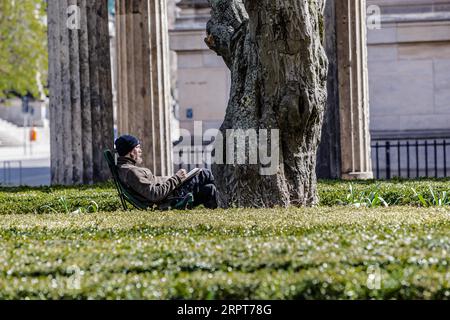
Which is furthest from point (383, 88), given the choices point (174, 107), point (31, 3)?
point (174, 107)

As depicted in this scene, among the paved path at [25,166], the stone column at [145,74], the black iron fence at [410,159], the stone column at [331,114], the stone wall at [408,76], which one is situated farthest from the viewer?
the paved path at [25,166]

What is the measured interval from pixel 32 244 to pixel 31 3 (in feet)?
116

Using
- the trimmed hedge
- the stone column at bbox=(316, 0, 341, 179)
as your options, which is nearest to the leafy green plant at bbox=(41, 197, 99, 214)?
the trimmed hedge

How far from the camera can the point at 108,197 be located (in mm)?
13820

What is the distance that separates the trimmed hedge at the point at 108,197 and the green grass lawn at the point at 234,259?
363 cm

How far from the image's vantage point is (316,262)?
6.50m

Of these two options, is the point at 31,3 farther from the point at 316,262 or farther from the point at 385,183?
the point at 316,262

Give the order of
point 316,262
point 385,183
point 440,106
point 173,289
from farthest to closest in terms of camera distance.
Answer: point 440,106
point 385,183
point 316,262
point 173,289

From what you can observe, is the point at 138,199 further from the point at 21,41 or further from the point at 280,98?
the point at 21,41

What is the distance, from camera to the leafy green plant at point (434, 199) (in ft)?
38.9

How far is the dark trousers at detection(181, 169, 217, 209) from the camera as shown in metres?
12.7

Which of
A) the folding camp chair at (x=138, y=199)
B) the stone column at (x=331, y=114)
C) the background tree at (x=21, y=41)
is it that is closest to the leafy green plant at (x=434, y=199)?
the folding camp chair at (x=138, y=199)

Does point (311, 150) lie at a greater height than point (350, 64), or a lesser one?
lesser

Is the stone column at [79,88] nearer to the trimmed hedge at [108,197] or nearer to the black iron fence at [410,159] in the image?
the trimmed hedge at [108,197]
